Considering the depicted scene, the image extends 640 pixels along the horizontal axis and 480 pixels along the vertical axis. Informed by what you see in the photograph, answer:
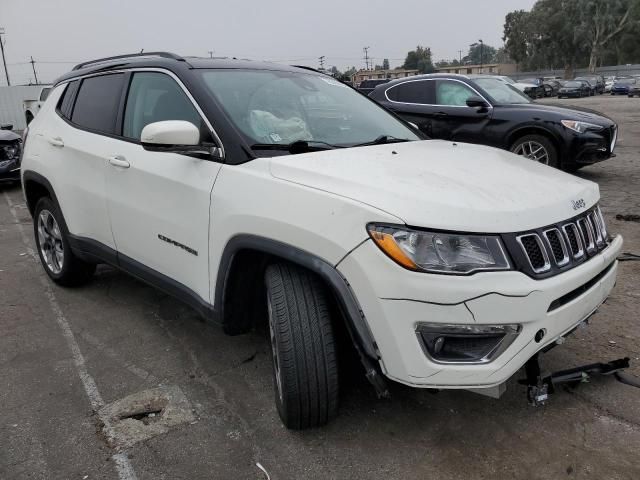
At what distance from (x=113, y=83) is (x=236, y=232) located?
6.10ft

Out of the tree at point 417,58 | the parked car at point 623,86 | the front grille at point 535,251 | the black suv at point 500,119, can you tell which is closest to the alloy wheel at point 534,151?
the black suv at point 500,119

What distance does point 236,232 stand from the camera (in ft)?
8.33

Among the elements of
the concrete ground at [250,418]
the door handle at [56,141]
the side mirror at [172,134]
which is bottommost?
the concrete ground at [250,418]

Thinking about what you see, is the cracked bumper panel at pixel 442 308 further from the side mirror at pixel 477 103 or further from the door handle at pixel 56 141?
the side mirror at pixel 477 103

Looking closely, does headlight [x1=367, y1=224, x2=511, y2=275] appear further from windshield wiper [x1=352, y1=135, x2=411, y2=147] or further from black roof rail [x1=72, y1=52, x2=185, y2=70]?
black roof rail [x1=72, y1=52, x2=185, y2=70]

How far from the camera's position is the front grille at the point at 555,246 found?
83.2 inches

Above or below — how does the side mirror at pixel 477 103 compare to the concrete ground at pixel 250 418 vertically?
above

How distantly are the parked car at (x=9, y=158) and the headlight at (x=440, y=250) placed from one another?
30.8 ft

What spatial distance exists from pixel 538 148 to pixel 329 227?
6.33 metres

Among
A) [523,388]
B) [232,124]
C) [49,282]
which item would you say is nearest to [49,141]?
[49,282]

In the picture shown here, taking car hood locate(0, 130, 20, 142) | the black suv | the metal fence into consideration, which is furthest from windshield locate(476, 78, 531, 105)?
the metal fence

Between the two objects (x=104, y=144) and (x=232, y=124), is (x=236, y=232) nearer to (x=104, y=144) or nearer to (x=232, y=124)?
(x=232, y=124)

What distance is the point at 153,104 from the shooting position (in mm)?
3354

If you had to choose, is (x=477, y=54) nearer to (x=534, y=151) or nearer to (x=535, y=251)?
(x=534, y=151)
